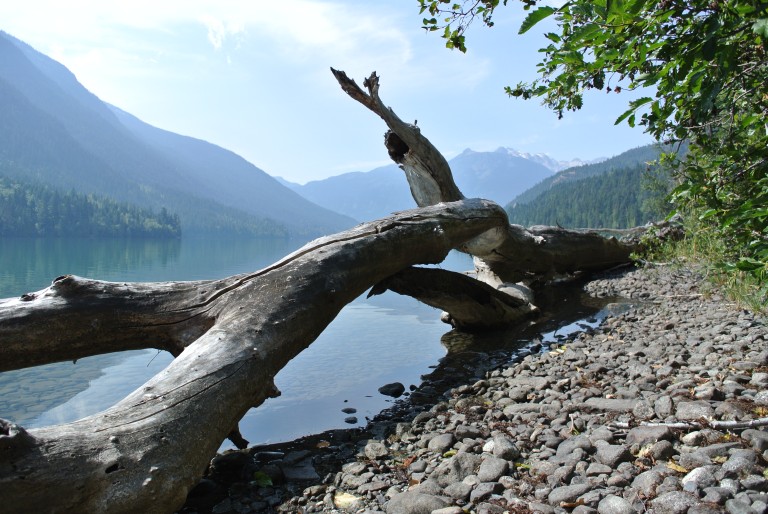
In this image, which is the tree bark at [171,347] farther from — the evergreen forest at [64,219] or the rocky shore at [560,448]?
the evergreen forest at [64,219]

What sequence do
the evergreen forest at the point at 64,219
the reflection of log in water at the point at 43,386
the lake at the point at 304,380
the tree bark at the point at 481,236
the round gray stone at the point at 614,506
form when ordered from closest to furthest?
the round gray stone at the point at 614,506 → the lake at the point at 304,380 → the reflection of log in water at the point at 43,386 → the tree bark at the point at 481,236 → the evergreen forest at the point at 64,219

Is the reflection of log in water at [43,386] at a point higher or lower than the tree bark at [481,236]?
lower

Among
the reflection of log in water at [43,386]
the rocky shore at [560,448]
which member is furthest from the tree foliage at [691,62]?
the reflection of log in water at [43,386]

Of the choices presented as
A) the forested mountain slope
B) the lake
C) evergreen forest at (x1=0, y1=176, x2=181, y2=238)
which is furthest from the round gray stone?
evergreen forest at (x1=0, y1=176, x2=181, y2=238)

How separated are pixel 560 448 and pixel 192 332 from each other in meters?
3.65

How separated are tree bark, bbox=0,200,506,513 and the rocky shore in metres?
0.78

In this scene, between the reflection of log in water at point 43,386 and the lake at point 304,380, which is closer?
the lake at point 304,380

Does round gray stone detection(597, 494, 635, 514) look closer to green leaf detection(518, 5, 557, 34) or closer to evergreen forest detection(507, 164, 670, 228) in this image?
green leaf detection(518, 5, 557, 34)

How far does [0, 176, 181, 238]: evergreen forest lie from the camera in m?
108

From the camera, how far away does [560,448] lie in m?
3.79

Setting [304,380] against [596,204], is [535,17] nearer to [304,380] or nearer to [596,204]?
[304,380]

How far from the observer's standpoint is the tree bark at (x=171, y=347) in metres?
3.04

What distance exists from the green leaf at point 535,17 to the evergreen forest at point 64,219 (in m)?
126

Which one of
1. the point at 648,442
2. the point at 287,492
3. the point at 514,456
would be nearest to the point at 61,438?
the point at 287,492
